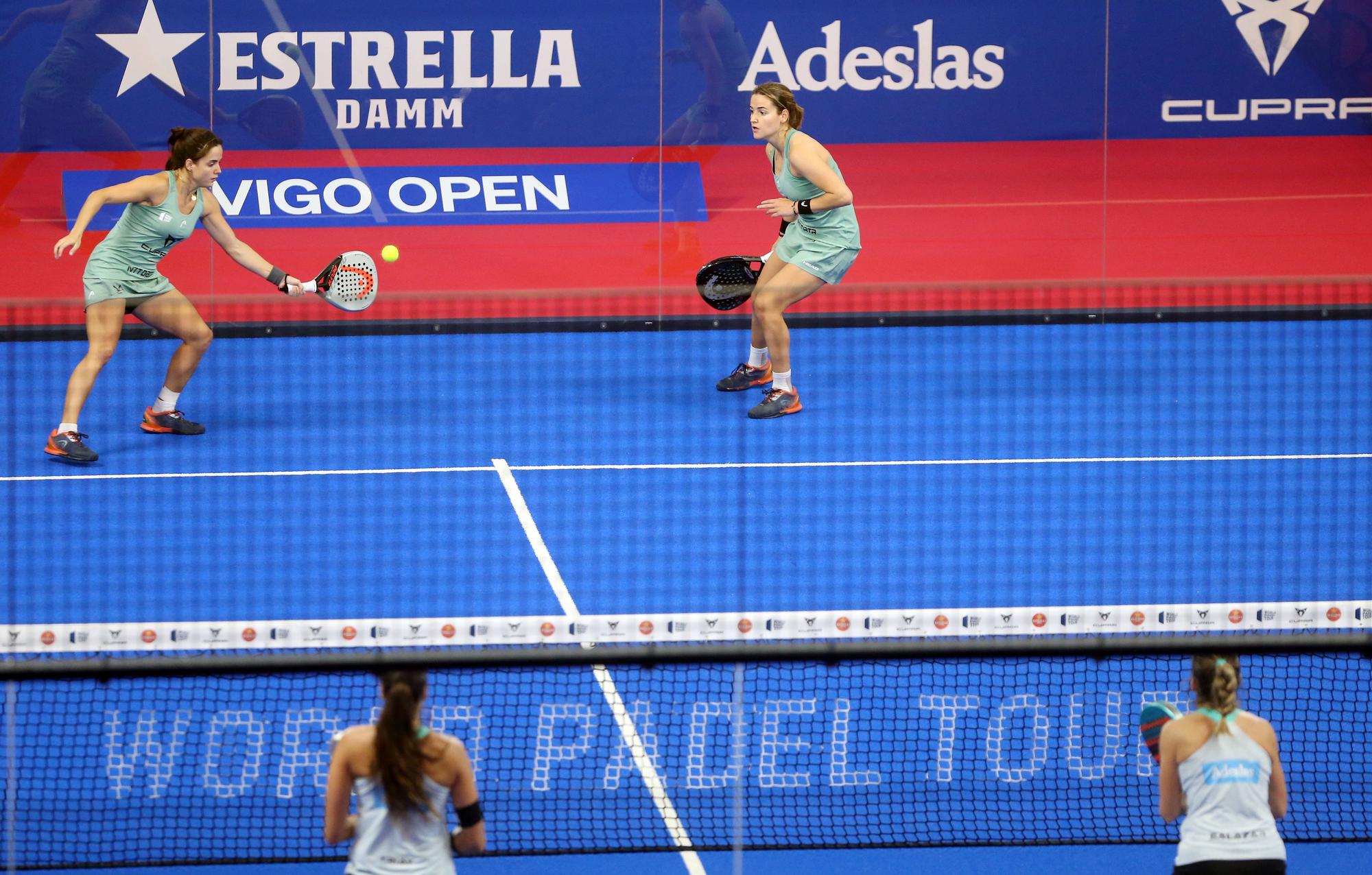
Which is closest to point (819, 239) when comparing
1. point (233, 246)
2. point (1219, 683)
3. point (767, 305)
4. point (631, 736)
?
point (767, 305)

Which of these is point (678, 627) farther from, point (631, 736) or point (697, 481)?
point (697, 481)

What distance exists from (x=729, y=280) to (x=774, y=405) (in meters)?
0.93

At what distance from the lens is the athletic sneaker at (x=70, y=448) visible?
8.98 meters

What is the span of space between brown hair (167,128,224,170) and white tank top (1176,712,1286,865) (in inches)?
255

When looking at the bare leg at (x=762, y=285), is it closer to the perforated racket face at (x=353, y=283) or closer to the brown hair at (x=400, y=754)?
the perforated racket face at (x=353, y=283)

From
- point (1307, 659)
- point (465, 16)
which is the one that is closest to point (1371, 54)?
point (465, 16)

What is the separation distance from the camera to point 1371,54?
13.8m

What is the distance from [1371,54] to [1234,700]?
37.3 feet

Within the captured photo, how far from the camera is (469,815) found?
390 cm

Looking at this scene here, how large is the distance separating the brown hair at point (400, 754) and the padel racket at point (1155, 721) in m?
1.78

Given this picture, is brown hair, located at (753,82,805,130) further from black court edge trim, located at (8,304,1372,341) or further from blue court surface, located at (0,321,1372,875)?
black court edge trim, located at (8,304,1372,341)

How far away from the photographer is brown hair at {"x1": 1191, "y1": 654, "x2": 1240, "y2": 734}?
3.96 meters

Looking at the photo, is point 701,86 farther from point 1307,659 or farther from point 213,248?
point 1307,659

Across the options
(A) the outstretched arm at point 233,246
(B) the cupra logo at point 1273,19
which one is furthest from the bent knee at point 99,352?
(B) the cupra logo at point 1273,19
